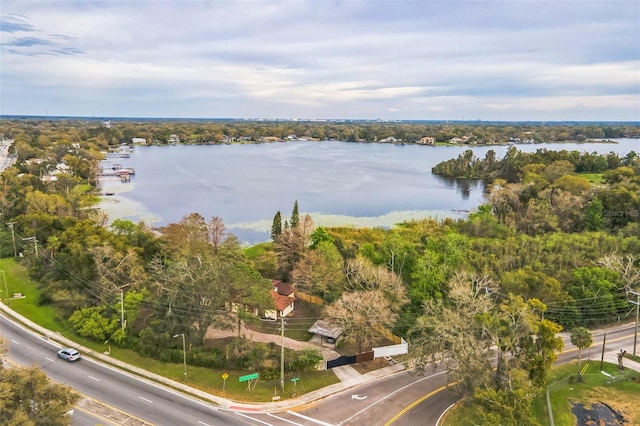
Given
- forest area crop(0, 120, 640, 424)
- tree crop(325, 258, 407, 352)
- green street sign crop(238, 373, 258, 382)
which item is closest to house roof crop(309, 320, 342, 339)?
tree crop(325, 258, 407, 352)

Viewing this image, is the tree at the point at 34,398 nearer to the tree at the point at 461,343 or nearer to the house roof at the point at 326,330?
the house roof at the point at 326,330

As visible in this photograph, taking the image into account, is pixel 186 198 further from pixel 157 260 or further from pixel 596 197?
pixel 596 197

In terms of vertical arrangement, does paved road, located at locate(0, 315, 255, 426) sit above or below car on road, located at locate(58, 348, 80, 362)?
below

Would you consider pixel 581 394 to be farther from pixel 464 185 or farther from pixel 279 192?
A: pixel 464 185

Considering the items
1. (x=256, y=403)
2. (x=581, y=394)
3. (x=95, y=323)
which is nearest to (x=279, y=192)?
(x=95, y=323)

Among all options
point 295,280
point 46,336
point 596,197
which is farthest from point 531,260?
point 46,336

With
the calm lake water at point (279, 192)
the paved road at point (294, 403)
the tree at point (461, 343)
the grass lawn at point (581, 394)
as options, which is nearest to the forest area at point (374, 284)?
the tree at point (461, 343)

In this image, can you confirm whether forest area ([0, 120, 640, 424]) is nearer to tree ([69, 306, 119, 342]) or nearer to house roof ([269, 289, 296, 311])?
tree ([69, 306, 119, 342])
